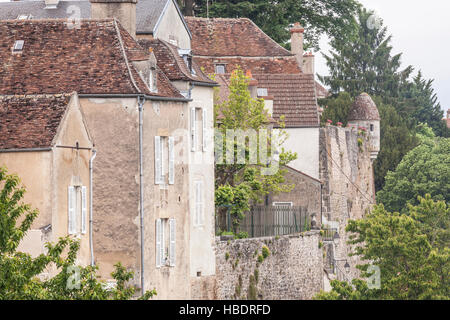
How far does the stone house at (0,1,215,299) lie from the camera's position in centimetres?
3494

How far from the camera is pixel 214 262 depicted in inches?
1656

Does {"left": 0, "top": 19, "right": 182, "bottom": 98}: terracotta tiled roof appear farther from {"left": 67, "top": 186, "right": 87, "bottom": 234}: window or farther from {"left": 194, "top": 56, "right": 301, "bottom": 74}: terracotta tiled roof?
{"left": 194, "top": 56, "right": 301, "bottom": 74}: terracotta tiled roof

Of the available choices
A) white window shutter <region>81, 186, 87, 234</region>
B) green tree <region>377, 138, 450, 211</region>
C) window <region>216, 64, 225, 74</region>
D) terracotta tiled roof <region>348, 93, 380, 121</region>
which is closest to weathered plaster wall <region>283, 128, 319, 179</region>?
window <region>216, 64, 225, 74</region>

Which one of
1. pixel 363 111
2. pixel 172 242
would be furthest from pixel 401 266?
pixel 363 111

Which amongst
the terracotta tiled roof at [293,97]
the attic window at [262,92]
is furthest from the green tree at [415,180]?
the attic window at [262,92]

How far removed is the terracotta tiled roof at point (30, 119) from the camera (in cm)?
3130

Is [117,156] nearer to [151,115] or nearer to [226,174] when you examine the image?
[151,115]

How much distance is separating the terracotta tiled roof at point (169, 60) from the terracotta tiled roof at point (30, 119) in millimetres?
6857

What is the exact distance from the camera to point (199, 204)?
41125 millimetres

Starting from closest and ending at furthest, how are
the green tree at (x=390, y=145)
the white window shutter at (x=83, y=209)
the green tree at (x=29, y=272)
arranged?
the green tree at (x=29, y=272) → the white window shutter at (x=83, y=209) → the green tree at (x=390, y=145)

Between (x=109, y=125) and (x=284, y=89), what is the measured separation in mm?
26641

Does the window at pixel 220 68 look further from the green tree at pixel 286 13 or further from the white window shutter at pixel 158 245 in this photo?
the white window shutter at pixel 158 245

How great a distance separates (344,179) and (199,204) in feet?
83.5

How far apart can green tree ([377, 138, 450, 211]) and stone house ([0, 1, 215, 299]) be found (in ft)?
162
